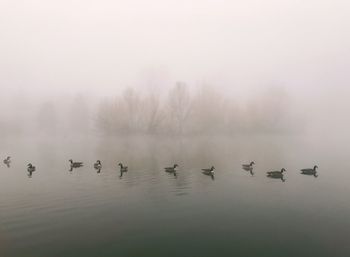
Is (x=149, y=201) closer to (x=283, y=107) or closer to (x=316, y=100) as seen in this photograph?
(x=283, y=107)

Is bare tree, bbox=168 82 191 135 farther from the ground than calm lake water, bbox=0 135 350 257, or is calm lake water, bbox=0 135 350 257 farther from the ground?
bare tree, bbox=168 82 191 135

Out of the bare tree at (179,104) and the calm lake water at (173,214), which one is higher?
the bare tree at (179,104)

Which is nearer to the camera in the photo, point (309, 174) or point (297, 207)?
point (297, 207)

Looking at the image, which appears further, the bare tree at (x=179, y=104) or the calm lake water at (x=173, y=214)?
the bare tree at (x=179, y=104)

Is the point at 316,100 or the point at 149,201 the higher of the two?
the point at 316,100

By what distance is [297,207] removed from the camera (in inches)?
1056

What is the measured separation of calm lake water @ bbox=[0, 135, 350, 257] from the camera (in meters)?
19.3

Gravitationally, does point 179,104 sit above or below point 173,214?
above

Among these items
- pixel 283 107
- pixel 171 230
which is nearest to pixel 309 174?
pixel 171 230

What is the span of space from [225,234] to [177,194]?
1039 cm

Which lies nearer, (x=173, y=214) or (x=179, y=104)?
(x=173, y=214)

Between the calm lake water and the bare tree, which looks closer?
the calm lake water

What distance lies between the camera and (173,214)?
25078 millimetres

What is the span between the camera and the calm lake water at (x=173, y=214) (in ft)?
63.4
